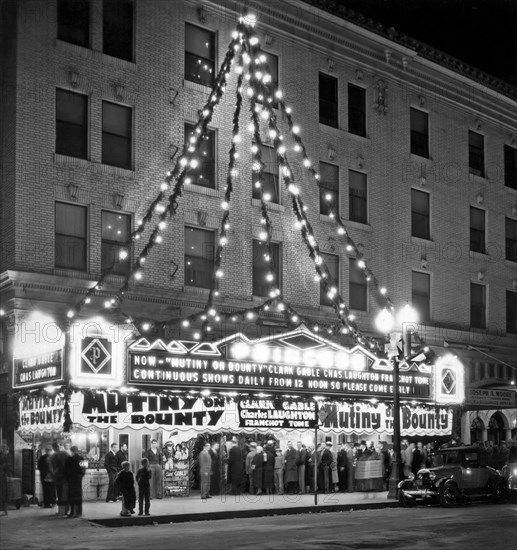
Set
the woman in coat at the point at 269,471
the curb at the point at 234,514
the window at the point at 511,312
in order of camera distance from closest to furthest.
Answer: the curb at the point at 234,514, the woman in coat at the point at 269,471, the window at the point at 511,312

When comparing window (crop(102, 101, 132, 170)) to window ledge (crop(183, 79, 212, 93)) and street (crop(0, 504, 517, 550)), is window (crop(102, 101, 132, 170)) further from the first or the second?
street (crop(0, 504, 517, 550))

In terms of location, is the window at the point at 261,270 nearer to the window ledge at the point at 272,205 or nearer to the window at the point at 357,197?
the window ledge at the point at 272,205

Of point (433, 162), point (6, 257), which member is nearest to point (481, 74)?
point (433, 162)

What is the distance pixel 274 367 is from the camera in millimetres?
29094

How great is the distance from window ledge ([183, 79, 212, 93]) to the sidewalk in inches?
521

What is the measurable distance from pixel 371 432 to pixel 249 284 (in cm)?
693

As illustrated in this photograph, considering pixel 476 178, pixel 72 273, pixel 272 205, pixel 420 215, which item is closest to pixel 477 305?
pixel 420 215

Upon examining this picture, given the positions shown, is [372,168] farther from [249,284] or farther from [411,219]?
[249,284]

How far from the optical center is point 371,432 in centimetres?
3494

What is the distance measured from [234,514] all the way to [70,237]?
31.6 ft

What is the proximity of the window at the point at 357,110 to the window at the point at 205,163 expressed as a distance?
23.3ft

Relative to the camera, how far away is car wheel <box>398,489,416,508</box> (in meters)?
28.0

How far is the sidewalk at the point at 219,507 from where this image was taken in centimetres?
2350

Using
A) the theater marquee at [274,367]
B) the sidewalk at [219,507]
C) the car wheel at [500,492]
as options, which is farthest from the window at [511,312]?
the car wheel at [500,492]
